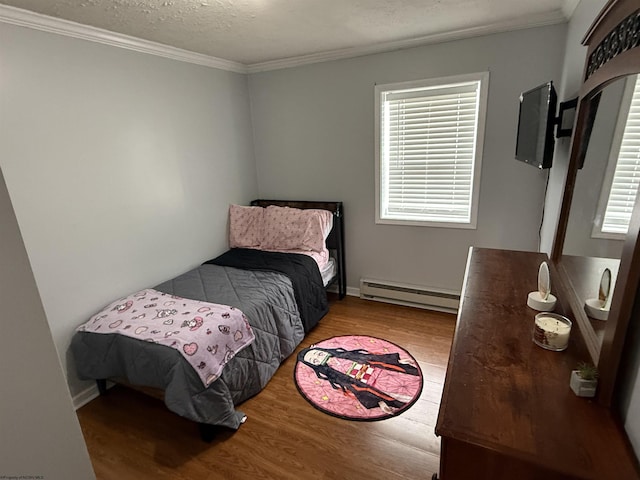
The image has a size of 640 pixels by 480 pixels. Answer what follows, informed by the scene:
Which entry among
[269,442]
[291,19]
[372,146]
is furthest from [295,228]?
[269,442]

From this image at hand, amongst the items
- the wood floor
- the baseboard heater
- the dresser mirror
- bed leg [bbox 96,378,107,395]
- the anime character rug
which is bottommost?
the wood floor

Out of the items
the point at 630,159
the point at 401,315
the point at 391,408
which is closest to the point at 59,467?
the point at 391,408

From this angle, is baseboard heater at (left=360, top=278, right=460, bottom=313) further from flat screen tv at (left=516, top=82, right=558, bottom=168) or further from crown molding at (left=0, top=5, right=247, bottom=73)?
crown molding at (left=0, top=5, right=247, bottom=73)

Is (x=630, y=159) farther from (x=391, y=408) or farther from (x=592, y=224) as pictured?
(x=391, y=408)

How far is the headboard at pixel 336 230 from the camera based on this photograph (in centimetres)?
319

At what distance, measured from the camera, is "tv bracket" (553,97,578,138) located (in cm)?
164

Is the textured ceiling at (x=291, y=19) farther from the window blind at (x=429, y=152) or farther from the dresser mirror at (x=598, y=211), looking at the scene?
the dresser mirror at (x=598, y=211)

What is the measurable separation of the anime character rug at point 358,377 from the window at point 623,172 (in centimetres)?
150

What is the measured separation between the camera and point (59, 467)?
96 centimetres

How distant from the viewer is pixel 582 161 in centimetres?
132

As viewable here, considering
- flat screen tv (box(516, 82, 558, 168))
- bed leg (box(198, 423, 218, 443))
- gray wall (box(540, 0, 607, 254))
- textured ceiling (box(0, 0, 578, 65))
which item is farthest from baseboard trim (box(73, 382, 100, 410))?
flat screen tv (box(516, 82, 558, 168))

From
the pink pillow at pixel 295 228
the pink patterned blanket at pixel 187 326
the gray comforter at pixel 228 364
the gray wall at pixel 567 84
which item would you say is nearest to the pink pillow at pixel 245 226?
the pink pillow at pixel 295 228

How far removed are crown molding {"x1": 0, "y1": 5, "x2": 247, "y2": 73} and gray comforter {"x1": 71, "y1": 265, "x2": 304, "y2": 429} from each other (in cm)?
170

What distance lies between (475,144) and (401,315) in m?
1.60
